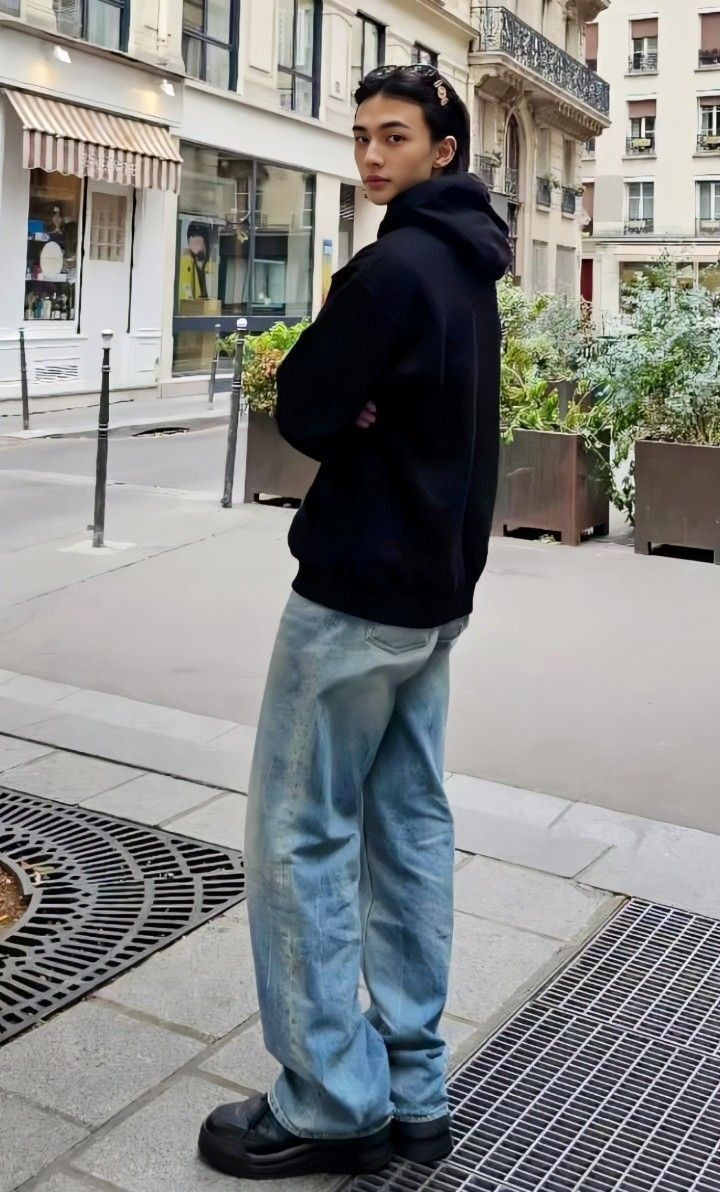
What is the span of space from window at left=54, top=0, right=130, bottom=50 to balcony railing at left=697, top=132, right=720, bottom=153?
39.1 meters

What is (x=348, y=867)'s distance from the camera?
253 cm

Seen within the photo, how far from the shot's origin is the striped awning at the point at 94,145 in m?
18.1

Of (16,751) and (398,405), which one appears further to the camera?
(16,751)

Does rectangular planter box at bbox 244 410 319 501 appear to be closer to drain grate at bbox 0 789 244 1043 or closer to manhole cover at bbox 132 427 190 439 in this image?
manhole cover at bbox 132 427 190 439

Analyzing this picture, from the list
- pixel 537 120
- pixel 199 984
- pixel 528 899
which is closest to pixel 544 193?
pixel 537 120

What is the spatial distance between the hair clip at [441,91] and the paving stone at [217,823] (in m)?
2.36

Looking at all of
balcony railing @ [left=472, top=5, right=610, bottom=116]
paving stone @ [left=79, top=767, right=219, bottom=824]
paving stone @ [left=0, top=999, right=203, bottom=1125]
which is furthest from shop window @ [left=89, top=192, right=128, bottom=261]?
paving stone @ [left=0, top=999, right=203, bottom=1125]

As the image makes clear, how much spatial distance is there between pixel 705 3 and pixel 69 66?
42.2 metres

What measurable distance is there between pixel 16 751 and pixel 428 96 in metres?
3.23

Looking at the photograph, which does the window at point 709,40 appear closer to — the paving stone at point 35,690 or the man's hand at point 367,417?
the paving stone at point 35,690

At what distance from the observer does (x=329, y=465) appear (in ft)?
7.93

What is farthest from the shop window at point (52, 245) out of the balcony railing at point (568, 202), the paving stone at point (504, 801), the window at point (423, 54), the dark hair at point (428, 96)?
the balcony railing at point (568, 202)

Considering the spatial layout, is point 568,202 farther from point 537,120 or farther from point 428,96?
point 428,96

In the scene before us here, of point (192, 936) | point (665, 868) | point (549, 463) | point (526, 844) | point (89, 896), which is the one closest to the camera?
point (192, 936)
